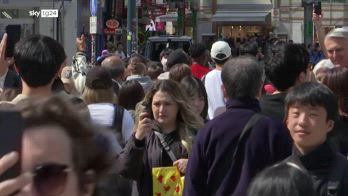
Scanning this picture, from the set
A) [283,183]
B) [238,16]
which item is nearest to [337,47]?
[283,183]

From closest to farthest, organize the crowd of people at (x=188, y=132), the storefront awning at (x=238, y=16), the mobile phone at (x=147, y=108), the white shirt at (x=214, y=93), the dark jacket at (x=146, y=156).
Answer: the crowd of people at (x=188, y=132) → the dark jacket at (x=146, y=156) → the mobile phone at (x=147, y=108) → the white shirt at (x=214, y=93) → the storefront awning at (x=238, y=16)

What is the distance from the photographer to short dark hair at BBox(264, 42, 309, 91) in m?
6.08

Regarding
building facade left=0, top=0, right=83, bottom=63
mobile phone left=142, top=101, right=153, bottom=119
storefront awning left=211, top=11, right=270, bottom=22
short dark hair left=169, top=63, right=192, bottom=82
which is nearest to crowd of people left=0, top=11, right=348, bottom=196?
mobile phone left=142, top=101, right=153, bottom=119

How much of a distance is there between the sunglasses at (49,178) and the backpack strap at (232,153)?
3007 millimetres

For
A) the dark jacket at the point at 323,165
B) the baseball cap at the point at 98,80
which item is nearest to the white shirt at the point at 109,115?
the baseball cap at the point at 98,80

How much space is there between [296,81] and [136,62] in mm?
5759

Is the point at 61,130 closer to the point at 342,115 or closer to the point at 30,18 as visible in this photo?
the point at 342,115

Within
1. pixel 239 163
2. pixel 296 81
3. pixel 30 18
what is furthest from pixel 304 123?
pixel 30 18

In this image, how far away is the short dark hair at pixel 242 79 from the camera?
531cm

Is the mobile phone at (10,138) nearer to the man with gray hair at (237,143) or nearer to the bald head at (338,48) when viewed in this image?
the man with gray hair at (237,143)

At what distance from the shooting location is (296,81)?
610cm

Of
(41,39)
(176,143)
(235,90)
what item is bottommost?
(176,143)

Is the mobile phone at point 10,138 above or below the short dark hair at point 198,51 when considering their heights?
above

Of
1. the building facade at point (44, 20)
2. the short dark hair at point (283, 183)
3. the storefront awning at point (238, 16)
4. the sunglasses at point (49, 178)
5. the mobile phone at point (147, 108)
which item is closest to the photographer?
the sunglasses at point (49, 178)
